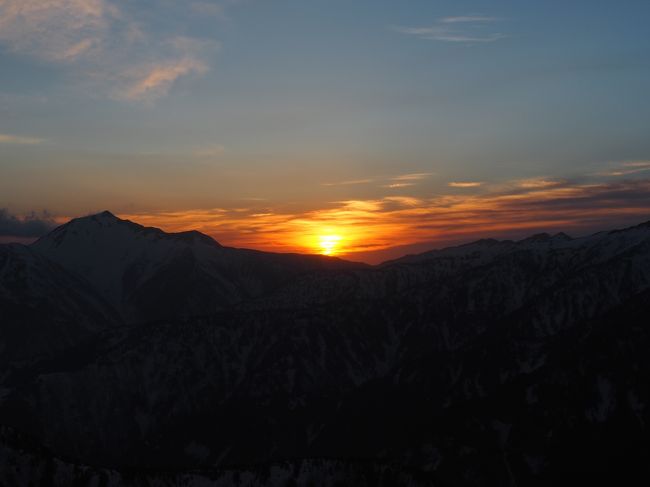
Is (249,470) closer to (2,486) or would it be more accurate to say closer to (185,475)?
(185,475)

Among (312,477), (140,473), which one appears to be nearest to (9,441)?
(140,473)

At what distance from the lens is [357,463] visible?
568ft

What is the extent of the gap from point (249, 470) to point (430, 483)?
39.7 m

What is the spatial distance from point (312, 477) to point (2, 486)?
58.9 meters

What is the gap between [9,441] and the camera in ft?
511

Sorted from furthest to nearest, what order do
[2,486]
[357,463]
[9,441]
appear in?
[357,463], [9,441], [2,486]

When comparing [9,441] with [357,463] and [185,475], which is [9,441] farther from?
[357,463]

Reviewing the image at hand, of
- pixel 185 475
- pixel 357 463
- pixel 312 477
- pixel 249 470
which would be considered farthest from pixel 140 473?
pixel 357 463

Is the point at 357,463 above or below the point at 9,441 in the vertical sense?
below

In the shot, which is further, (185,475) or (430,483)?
(430,483)

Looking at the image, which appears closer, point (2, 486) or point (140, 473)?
point (2, 486)

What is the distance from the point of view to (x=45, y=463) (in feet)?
496

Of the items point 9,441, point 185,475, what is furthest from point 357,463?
point 9,441

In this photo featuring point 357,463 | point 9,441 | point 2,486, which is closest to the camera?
point 2,486
